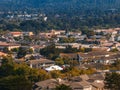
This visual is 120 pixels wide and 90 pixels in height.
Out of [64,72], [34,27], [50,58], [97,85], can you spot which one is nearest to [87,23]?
[34,27]

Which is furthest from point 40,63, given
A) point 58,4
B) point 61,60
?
point 58,4

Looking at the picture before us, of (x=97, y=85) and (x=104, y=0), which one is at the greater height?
(x=97, y=85)

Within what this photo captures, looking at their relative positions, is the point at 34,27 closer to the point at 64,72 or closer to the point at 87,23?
the point at 87,23

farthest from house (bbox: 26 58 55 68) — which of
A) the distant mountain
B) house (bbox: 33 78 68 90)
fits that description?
the distant mountain

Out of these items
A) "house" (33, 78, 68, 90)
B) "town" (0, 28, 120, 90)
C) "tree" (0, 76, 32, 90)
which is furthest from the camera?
"town" (0, 28, 120, 90)

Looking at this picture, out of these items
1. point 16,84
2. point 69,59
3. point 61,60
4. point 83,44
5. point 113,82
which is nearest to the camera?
point 113,82

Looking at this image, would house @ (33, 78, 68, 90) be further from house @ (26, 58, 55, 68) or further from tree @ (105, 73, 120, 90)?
house @ (26, 58, 55, 68)

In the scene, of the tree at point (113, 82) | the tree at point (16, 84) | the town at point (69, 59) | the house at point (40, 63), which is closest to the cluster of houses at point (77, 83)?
the town at point (69, 59)

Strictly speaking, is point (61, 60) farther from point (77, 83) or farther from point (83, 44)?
point (83, 44)
